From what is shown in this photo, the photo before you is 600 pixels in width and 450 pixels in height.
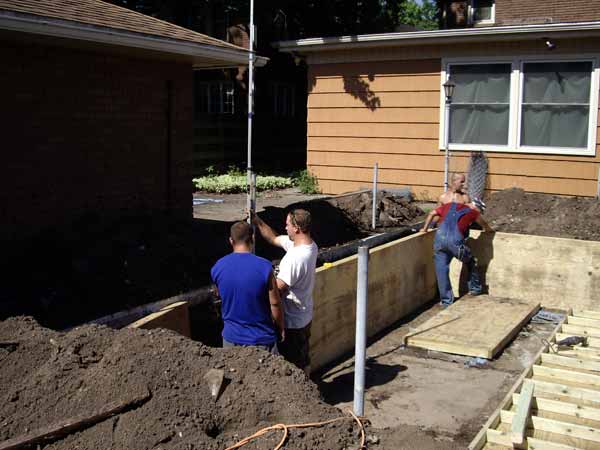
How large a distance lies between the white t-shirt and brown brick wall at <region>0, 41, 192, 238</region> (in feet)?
12.7

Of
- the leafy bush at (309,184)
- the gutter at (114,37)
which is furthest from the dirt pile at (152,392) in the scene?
the leafy bush at (309,184)

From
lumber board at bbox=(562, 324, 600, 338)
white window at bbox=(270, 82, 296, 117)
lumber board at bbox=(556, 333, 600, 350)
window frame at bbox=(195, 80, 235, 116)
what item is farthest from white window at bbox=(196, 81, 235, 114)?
lumber board at bbox=(556, 333, 600, 350)

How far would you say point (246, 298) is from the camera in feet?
18.1

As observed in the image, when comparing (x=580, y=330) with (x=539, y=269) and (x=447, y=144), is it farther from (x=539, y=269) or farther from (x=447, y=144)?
(x=447, y=144)

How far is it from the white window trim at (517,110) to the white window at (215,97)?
42.2ft

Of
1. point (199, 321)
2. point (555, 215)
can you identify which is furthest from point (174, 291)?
point (555, 215)

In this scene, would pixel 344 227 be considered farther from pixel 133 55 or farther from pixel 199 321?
pixel 199 321

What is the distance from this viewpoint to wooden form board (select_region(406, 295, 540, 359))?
338 inches

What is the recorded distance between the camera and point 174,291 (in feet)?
24.6

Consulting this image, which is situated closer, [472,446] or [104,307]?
[472,446]

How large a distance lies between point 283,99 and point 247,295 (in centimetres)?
2395

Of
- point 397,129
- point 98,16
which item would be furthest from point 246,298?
point 397,129

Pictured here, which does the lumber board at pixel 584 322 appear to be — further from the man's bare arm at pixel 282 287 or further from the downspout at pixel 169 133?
the downspout at pixel 169 133

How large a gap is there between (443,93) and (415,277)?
6.30 meters
